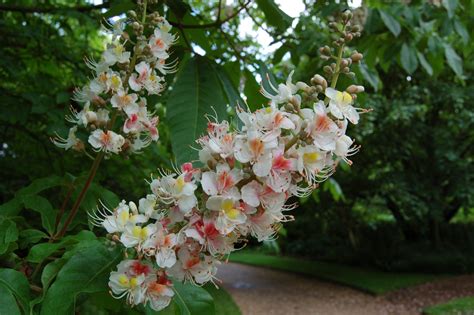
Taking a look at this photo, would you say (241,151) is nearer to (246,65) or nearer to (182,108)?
(182,108)

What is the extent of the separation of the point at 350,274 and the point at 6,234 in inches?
551

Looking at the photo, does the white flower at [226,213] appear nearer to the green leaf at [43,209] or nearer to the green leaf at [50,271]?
the green leaf at [50,271]

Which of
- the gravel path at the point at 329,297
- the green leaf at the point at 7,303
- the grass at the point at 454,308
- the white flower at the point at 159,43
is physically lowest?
the gravel path at the point at 329,297

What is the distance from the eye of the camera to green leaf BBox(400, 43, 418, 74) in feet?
9.09

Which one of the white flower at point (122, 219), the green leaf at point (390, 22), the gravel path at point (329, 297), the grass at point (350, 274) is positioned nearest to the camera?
the white flower at point (122, 219)

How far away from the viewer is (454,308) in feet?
32.0

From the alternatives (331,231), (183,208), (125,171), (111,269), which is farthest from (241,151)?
(331,231)

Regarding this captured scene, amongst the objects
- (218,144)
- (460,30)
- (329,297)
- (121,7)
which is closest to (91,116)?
(121,7)

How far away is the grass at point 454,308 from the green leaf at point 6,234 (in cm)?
954

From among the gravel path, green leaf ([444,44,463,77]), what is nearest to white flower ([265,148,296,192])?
green leaf ([444,44,463,77])

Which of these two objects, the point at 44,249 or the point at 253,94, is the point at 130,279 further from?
the point at 253,94

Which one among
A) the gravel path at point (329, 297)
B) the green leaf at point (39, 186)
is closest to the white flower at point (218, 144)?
the green leaf at point (39, 186)

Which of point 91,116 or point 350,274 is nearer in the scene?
point 91,116

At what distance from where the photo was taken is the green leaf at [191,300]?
1099 mm
